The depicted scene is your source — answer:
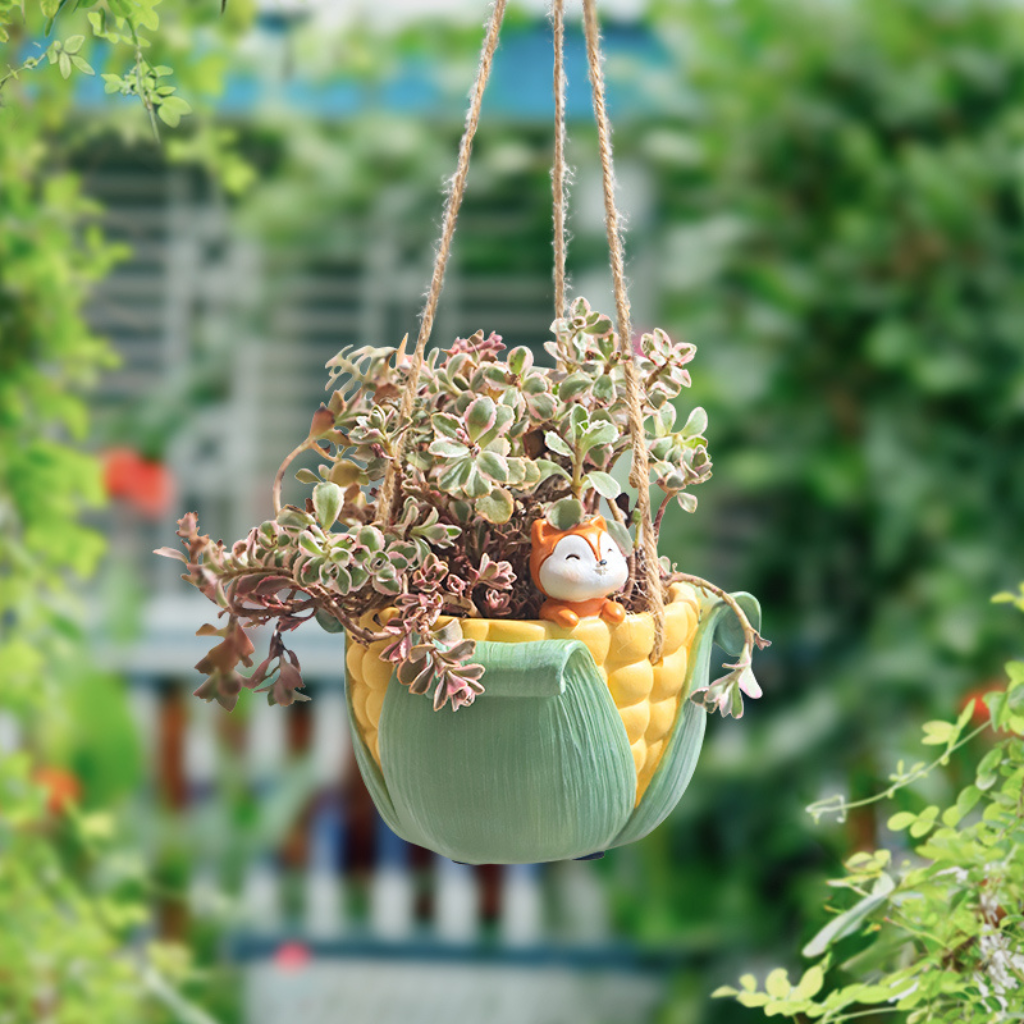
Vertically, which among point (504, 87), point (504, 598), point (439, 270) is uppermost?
point (504, 87)

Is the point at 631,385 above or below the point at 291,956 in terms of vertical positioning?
above

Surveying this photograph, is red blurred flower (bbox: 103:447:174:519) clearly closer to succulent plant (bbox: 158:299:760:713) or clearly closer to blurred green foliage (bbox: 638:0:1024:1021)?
blurred green foliage (bbox: 638:0:1024:1021)

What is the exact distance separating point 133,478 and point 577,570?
7.65ft

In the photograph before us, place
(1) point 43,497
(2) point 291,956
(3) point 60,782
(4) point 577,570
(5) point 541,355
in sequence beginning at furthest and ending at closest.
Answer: (5) point 541,355, (2) point 291,956, (3) point 60,782, (1) point 43,497, (4) point 577,570

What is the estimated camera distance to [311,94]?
286 centimetres

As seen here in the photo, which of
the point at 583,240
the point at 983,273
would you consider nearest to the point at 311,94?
the point at 583,240

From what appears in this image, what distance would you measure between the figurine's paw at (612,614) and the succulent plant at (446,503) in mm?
53

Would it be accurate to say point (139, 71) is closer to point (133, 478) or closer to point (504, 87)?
point (504, 87)

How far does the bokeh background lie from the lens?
2250mm

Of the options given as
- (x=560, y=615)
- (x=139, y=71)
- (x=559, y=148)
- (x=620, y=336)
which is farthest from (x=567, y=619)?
(x=139, y=71)

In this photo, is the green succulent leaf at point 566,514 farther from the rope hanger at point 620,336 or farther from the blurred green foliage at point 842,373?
the blurred green foliage at point 842,373

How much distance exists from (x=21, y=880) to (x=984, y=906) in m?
1.46

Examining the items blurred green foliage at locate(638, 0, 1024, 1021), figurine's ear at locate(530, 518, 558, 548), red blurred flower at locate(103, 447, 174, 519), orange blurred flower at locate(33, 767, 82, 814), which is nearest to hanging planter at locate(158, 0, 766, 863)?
figurine's ear at locate(530, 518, 558, 548)

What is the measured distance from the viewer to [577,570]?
34.4 inches
